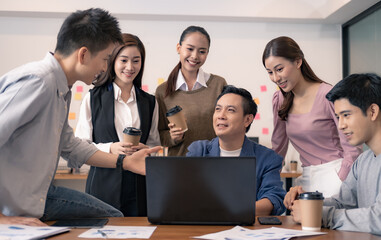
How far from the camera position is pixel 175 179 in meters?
1.49

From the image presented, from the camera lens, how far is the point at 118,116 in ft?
8.43

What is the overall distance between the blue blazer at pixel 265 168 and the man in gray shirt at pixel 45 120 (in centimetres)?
65

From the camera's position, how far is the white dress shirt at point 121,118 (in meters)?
2.53

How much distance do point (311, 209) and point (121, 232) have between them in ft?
2.05

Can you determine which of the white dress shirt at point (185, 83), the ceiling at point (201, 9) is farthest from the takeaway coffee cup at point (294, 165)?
the white dress shirt at point (185, 83)

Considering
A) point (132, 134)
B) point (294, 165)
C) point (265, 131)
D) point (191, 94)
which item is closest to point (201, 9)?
point (265, 131)

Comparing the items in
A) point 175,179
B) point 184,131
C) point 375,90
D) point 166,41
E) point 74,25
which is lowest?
point 175,179

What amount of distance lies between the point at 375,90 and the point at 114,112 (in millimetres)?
1438

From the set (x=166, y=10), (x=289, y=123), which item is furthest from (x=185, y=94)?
(x=166, y=10)

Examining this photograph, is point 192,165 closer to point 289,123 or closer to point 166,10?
point 289,123

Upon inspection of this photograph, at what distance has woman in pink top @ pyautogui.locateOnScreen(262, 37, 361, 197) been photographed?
7.79 ft

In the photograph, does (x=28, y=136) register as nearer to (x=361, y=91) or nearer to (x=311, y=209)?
(x=311, y=209)

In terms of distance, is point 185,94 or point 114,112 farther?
point 185,94

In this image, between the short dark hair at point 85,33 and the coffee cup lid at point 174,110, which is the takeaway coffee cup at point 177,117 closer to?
the coffee cup lid at point 174,110
